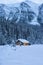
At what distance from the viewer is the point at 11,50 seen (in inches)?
120

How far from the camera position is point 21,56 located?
278cm

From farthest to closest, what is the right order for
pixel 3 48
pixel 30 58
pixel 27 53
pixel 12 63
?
pixel 3 48
pixel 27 53
pixel 30 58
pixel 12 63

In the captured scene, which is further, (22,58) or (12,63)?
(22,58)

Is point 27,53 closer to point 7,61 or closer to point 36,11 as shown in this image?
point 7,61

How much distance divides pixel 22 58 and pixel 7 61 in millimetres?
233

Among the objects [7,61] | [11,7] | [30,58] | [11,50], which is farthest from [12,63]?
[11,7]

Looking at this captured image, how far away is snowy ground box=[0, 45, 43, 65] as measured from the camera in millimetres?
2555

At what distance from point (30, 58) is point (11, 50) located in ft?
1.50

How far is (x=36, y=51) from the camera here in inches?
117

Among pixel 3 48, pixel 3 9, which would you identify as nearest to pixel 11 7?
pixel 3 9

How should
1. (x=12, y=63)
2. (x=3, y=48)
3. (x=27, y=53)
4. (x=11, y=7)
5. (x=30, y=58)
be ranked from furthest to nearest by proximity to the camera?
1. (x=11, y=7)
2. (x=3, y=48)
3. (x=27, y=53)
4. (x=30, y=58)
5. (x=12, y=63)

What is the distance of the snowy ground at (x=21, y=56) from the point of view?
2.55 metres

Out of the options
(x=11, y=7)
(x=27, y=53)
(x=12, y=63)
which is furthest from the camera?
(x=11, y=7)

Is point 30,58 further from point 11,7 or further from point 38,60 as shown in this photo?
point 11,7
